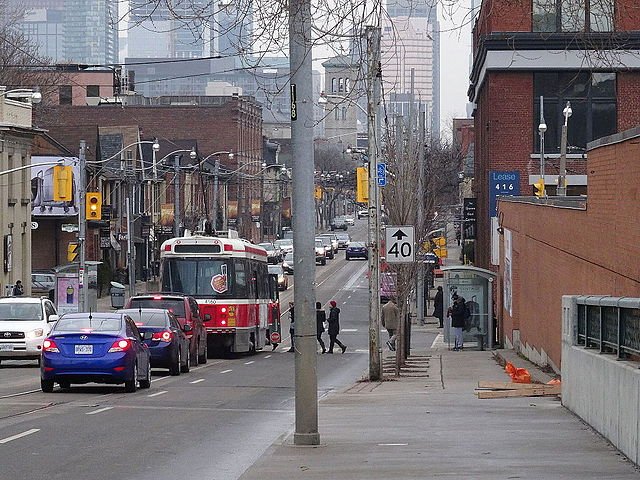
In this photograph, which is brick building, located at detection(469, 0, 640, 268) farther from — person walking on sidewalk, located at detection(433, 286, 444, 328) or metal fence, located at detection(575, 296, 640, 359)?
metal fence, located at detection(575, 296, 640, 359)

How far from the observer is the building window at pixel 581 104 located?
5475 cm

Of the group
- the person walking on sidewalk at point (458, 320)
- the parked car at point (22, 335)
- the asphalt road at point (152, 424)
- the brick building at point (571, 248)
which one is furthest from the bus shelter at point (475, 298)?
the parked car at point (22, 335)

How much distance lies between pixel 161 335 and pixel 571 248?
935 cm

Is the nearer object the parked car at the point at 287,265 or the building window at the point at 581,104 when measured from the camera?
the building window at the point at 581,104

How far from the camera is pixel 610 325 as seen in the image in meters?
14.7

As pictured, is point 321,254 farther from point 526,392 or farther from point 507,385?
point 526,392

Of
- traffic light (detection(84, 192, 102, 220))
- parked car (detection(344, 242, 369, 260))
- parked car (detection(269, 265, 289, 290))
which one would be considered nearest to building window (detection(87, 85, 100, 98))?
parked car (detection(344, 242, 369, 260))

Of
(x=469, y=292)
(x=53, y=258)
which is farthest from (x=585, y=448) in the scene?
(x=53, y=258)

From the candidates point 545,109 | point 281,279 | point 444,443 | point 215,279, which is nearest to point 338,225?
point 281,279

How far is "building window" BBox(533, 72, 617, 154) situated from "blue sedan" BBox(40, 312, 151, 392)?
113ft

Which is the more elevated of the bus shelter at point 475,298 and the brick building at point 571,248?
the brick building at point 571,248

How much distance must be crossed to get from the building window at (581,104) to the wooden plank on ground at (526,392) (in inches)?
1325

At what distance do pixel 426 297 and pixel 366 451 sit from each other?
184 feet

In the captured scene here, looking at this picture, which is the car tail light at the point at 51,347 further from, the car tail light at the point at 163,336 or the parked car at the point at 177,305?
the parked car at the point at 177,305
